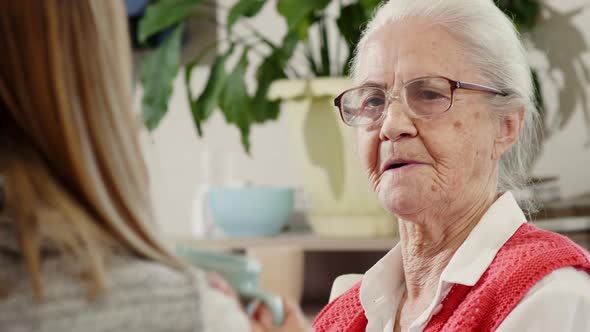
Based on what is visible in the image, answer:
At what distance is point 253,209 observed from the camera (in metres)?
2.13

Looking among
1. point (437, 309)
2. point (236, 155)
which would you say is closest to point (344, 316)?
point (437, 309)

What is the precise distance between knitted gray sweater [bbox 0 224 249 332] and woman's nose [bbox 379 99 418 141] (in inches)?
21.4

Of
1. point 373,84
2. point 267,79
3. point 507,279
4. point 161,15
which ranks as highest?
point 373,84

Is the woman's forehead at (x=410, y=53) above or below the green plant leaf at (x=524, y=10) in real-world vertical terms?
above

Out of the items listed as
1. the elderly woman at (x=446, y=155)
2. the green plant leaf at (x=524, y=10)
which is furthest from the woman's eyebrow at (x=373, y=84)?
the green plant leaf at (x=524, y=10)

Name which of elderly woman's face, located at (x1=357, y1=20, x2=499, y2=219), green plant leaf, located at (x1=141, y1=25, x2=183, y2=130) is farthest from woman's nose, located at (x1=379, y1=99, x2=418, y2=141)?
green plant leaf, located at (x1=141, y1=25, x2=183, y2=130)

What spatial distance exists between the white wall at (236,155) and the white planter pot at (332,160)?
47 cm

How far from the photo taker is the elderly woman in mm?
981

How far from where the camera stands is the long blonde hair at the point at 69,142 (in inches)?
21.5

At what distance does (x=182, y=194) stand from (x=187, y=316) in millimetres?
2029

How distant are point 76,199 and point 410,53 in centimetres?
60

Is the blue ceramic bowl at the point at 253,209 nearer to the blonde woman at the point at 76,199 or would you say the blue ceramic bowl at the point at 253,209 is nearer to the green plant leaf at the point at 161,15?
the green plant leaf at the point at 161,15

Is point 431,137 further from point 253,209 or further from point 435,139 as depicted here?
point 253,209

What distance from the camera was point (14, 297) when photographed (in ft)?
1.78
